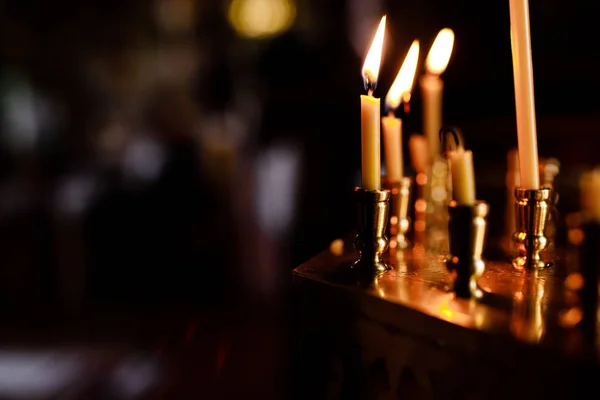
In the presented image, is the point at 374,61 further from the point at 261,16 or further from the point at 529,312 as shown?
the point at 261,16

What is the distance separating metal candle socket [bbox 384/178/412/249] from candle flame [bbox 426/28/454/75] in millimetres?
176

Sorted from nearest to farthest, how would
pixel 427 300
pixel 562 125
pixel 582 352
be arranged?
pixel 582 352 → pixel 427 300 → pixel 562 125

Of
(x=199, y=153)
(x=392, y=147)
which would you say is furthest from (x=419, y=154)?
(x=199, y=153)

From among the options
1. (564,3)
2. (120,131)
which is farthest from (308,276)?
(120,131)

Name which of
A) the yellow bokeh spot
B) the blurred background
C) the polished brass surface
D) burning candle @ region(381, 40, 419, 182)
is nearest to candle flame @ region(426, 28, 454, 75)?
burning candle @ region(381, 40, 419, 182)

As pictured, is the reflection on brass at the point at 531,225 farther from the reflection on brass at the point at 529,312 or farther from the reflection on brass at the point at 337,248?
the reflection on brass at the point at 337,248

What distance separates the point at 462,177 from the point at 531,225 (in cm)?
17

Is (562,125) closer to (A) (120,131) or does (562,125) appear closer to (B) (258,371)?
(B) (258,371)

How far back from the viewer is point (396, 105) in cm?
71

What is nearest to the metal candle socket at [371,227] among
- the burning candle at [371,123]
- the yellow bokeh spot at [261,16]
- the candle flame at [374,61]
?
the burning candle at [371,123]

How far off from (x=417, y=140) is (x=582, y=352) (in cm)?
67

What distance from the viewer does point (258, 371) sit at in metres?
1.18

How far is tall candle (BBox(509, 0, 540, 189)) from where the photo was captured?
0.56 metres

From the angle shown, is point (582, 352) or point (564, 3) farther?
point (564, 3)
